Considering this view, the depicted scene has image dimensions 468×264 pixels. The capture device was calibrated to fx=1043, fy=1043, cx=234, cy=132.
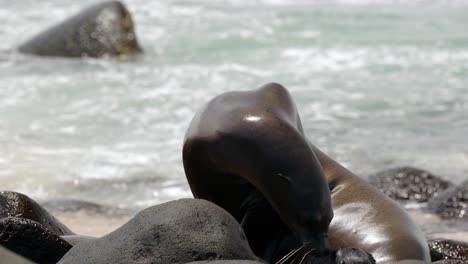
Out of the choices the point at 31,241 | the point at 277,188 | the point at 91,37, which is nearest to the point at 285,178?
the point at 277,188

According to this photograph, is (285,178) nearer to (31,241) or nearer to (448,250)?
(31,241)

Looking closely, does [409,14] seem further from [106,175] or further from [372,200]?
[372,200]

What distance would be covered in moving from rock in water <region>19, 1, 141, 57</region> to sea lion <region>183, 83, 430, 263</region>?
31.5 ft

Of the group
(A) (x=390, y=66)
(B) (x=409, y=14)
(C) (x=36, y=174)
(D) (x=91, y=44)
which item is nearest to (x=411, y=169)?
(C) (x=36, y=174)

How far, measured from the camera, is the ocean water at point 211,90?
8.04m

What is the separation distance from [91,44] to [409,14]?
7.17m

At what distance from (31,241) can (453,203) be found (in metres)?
3.26

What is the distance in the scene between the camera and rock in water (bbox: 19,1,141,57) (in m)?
13.7

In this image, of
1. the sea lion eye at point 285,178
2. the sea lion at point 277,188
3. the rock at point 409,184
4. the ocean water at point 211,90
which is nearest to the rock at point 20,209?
the sea lion at point 277,188

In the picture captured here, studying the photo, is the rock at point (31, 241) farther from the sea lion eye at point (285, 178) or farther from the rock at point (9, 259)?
the rock at point (9, 259)

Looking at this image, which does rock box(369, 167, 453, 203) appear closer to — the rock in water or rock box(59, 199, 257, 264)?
rock box(59, 199, 257, 264)

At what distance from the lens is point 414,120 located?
396 inches

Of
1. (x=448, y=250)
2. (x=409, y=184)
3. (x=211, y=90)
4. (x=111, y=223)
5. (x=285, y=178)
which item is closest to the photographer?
(x=285, y=178)

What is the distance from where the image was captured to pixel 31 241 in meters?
3.90
